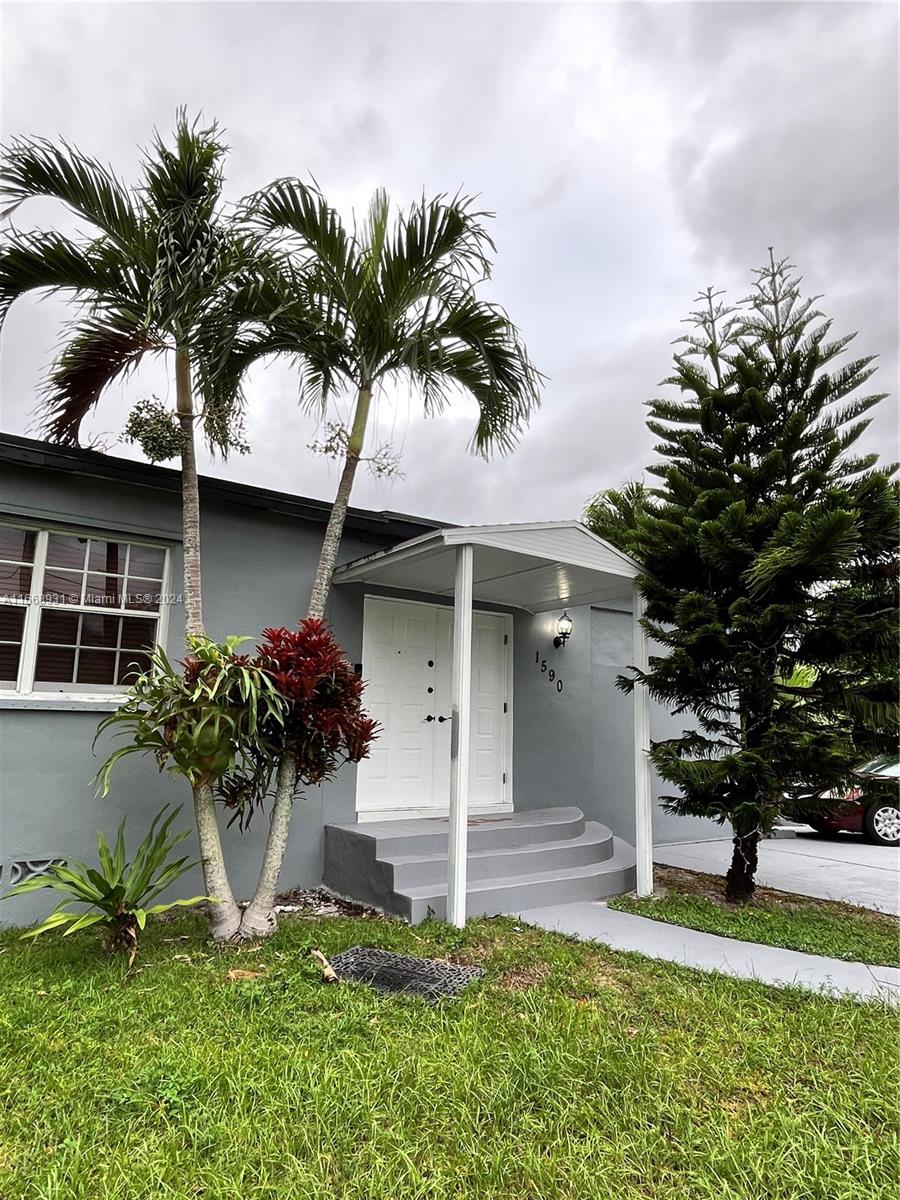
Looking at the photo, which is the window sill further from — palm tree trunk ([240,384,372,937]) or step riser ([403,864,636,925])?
step riser ([403,864,636,925])

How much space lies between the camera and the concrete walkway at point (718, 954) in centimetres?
392

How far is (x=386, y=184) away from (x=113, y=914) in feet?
18.9

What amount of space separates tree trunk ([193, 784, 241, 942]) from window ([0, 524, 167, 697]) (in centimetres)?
126

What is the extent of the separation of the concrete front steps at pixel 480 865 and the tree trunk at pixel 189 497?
7.78 feet

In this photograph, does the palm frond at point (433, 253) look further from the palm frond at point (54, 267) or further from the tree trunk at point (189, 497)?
the palm frond at point (54, 267)

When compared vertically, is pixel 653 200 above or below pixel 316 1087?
above

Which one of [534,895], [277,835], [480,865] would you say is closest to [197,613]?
[277,835]

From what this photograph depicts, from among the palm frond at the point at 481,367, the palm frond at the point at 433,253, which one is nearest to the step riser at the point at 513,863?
the palm frond at the point at 481,367

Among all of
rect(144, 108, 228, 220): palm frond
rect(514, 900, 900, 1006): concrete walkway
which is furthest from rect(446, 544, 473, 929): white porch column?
rect(144, 108, 228, 220): palm frond

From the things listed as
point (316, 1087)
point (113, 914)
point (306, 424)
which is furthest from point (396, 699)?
point (316, 1087)

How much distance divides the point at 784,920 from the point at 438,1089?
3.78 metres

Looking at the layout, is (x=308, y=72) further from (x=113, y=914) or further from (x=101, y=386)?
(x=113, y=914)

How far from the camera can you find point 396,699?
266 inches

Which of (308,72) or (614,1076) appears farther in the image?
(308,72)
